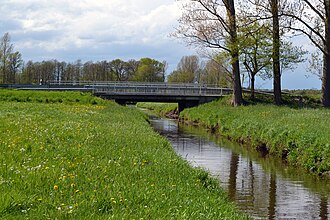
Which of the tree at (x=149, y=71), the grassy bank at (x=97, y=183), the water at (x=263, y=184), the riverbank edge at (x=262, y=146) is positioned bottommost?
the water at (x=263, y=184)

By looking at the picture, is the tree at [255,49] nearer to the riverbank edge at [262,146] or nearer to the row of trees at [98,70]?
the riverbank edge at [262,146]

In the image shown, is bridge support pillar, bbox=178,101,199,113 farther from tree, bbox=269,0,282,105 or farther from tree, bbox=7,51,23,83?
tree, bbox=7,51,23,83

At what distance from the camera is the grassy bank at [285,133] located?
657 inches

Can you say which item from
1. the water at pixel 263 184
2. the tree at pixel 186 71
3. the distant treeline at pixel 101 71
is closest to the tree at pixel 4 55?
the distant treeline at pixel 101 71

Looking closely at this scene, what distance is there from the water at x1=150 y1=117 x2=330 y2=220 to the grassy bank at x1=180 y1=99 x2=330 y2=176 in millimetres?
556

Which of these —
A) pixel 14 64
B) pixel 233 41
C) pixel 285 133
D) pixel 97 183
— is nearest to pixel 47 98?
pixel 233 41

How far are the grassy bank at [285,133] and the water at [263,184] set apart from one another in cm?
56

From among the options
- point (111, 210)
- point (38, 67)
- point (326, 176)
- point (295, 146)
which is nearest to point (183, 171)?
point (111, 210)

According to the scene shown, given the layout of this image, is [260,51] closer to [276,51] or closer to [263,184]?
[276,51]

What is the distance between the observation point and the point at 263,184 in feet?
48.1

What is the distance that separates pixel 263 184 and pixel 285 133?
5981mm

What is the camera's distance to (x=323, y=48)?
3378cm

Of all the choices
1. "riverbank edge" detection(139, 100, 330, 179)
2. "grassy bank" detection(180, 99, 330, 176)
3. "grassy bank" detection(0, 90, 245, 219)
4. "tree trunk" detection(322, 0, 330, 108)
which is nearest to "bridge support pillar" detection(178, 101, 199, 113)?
"riverbank edge" detection(139, 100, 330, 179)

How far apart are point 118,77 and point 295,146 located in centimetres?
8535
